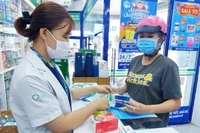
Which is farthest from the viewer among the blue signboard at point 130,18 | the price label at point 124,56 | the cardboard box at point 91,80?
the price label at point 124,56

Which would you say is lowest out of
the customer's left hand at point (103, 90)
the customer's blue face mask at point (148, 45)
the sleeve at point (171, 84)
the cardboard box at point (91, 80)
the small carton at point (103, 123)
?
the cardboard box at point (91, 80)

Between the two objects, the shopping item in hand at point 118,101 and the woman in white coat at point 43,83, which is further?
the shopping item in hand at point 118,101

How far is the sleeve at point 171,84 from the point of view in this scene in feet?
3.91

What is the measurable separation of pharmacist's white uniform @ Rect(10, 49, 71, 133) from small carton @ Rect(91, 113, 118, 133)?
212 millimetres

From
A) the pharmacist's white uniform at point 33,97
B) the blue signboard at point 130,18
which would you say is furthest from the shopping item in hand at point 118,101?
the blue signboard at point 130,18

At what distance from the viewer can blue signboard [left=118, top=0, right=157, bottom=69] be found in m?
2.65

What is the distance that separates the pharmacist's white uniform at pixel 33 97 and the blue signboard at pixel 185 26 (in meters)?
2.72

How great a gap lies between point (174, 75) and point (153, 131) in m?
0.50

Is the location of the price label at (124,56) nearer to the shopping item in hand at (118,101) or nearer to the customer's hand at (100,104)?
the shopping item in hand at (118,101)

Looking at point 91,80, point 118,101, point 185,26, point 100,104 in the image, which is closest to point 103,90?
point 118,101

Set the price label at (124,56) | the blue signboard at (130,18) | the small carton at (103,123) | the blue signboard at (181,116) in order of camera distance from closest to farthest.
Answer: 1. the small carton at (103,123)
2. the blue signboard at (130,18)
3. the price label at (124,56)
4. the blue signboard at (181,116)

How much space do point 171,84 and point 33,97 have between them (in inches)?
39.0

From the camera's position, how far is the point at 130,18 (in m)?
2.69

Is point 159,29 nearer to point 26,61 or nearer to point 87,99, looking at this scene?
point 87,99
